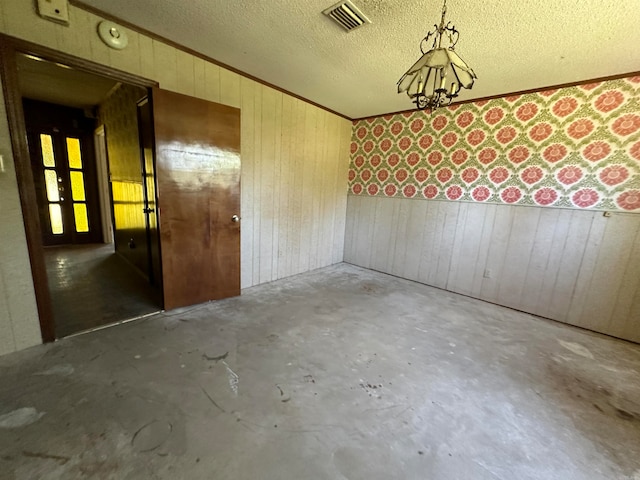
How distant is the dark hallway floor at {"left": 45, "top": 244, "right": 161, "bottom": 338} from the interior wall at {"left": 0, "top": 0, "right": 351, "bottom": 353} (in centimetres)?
46

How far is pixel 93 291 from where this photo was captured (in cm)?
314

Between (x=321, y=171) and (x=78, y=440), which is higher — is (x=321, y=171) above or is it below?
above

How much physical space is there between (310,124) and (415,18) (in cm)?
214

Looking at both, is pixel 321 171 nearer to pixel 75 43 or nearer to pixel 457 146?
pixel 457 146

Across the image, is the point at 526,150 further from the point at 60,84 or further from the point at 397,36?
the point at 60,84

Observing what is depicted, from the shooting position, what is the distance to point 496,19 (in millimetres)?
1908

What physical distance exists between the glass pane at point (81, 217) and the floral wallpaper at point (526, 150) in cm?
565

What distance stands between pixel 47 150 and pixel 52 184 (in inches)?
23.3

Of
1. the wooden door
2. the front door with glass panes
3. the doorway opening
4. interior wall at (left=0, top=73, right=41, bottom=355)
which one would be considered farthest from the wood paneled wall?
the front door with glass panes

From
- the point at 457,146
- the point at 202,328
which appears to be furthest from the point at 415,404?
the point at 457,146

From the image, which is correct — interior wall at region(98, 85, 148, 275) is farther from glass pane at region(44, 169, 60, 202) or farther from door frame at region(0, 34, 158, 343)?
glass pane at region(44, 169, 60, 202)

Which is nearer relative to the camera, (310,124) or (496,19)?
(496,19)

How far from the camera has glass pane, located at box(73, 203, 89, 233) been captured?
16.9ft

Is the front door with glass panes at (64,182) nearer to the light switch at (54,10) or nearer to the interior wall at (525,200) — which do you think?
the light switch at (54,10)
